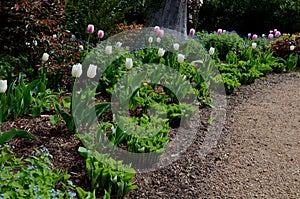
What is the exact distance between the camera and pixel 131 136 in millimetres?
3270

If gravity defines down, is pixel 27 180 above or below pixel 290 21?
below

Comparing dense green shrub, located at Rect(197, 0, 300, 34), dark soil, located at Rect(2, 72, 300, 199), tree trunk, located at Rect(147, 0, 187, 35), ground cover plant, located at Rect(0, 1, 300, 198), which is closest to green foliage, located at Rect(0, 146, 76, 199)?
ground cover plant, located at Rect(0, 1, 300, 198)

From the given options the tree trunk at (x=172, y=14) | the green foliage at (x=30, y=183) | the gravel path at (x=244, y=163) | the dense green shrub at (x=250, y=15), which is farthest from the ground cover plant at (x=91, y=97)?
the dense green shrub at (x=250, y=15)

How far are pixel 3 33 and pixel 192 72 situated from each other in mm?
2071

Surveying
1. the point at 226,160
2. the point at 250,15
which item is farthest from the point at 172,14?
the point at 226,160

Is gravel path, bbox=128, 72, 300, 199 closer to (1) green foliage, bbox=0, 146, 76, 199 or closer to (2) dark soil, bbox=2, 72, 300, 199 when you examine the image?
(2) dark soil, bbox=2, 72, 300, 199

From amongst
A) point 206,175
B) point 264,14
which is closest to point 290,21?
point 264,14

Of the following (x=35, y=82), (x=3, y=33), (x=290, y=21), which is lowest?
(x=35, y=82)

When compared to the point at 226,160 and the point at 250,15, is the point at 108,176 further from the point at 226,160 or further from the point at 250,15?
the point at 250,15

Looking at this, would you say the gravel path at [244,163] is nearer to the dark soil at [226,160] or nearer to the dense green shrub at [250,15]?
the dark soil at [226,160]

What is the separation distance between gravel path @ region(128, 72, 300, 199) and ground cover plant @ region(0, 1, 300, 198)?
22 cm

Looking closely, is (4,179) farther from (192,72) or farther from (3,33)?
(192,72)

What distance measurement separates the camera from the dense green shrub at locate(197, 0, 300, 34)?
9047 mm

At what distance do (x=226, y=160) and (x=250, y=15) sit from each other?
21.0 feet
